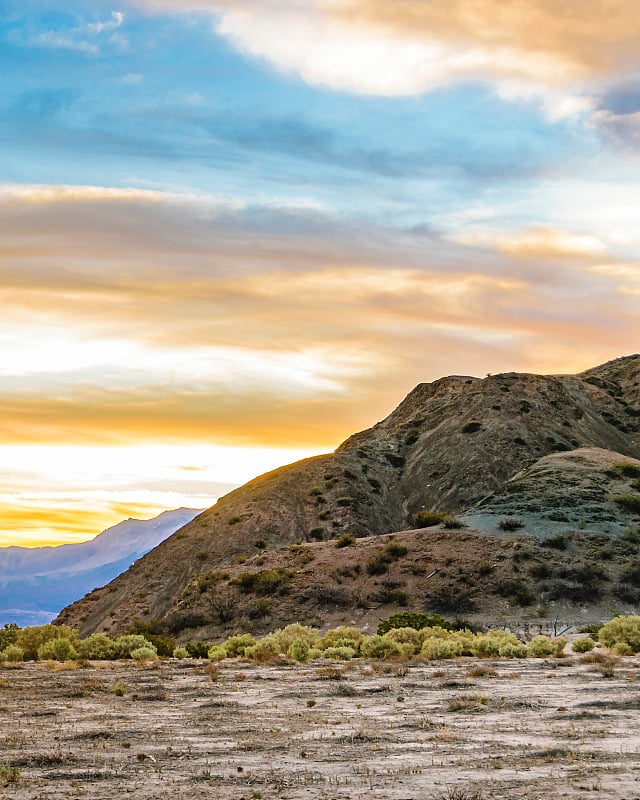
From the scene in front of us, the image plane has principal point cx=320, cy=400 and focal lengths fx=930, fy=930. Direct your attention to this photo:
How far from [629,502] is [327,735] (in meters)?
67.8

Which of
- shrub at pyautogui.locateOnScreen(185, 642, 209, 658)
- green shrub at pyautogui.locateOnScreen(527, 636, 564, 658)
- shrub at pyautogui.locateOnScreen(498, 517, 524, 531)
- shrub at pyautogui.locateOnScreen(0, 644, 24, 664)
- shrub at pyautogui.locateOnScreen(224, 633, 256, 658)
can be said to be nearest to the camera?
green shrub at pyautogui.locateOnScreen(527, 636, 564, 658)

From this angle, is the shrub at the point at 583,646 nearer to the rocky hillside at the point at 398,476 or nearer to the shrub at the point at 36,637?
the shrub at the point at 36,637

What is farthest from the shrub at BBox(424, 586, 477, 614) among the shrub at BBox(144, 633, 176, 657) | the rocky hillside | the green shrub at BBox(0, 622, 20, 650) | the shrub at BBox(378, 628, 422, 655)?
the green shrub at BBox(0, 622, 20, 650)

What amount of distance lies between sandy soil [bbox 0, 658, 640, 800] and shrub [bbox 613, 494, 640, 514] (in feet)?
172

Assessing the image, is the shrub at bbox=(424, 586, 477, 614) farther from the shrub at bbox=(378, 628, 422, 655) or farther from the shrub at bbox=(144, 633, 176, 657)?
the shrub at bbox=(144, 633, 176, 657)

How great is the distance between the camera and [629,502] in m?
79.9

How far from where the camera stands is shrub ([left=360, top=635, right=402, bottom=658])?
36.5 metres

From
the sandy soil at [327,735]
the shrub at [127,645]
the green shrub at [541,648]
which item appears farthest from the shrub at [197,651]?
the green shrub at [541,648]

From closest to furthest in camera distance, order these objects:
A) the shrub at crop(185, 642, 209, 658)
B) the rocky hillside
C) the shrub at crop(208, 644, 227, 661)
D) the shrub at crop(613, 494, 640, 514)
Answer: the shrub at crop(208, 644, 227, 661), the shrub at crop(185, 642, 209, 658), the shrub at crop(613, 494, 640, 514), the rocky hillside

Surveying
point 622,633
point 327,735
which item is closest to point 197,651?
point 622,633

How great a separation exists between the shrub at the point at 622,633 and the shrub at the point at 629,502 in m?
40.9

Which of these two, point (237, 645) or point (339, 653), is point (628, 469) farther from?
point (339, 653)

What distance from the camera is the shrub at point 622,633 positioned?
125 ft

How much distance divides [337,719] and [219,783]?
7.00 meters
